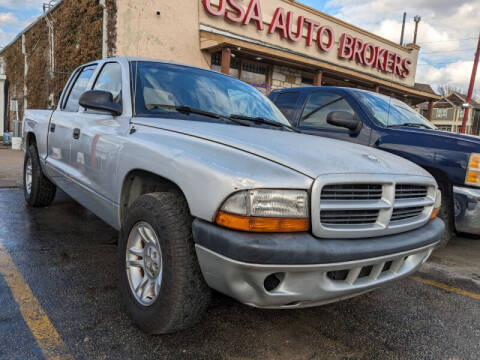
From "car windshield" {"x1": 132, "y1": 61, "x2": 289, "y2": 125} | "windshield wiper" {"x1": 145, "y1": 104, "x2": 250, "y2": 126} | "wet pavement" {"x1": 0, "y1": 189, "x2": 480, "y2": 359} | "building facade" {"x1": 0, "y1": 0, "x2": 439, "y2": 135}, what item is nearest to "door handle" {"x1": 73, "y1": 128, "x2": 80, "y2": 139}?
"car windshield" {"x1": 132, "y1": 61, "x2": 289, "y2": 125}

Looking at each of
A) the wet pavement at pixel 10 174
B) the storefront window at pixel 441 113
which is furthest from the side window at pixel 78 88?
the storefront window at pixel 441 113

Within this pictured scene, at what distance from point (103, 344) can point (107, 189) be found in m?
1.08

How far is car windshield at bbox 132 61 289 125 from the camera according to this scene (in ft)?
8.84

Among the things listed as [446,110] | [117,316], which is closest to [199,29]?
[117,316]

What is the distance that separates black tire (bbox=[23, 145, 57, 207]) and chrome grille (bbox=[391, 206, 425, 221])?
4.09 metres

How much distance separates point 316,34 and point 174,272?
15.6 metres

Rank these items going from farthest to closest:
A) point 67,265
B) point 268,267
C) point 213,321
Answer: point 67,265, point 213,321, point 268,267

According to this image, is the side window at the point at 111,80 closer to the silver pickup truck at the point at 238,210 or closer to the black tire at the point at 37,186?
the silver pickup truck at the point at 238,210

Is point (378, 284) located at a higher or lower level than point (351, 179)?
lower

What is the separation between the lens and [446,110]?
49.2 m

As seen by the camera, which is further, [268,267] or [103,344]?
[103,344]

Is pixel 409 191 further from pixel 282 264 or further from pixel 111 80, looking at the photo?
pixel 111 80

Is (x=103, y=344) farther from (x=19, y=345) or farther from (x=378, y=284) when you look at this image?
(x=378, y=284)

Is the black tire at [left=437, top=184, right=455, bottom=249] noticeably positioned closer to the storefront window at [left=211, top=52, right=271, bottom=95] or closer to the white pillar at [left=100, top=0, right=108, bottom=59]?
the white pillar at [left=100, top=0, right=108, bottom=59]
